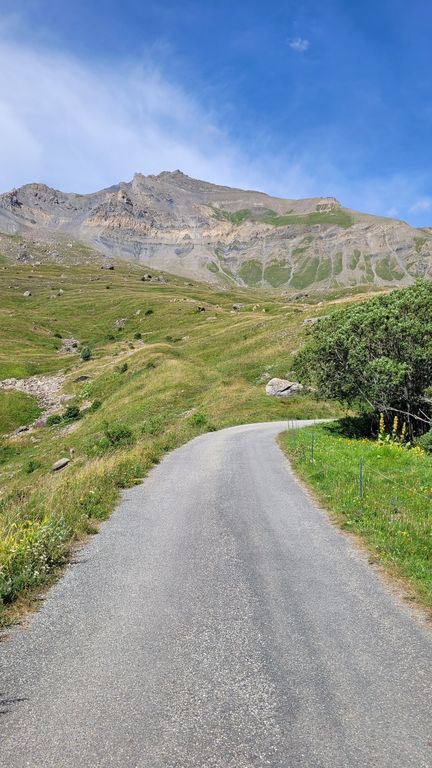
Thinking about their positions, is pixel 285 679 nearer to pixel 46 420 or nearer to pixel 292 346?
pixel 46 420

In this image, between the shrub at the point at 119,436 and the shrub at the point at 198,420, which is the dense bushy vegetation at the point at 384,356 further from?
the shrub at the point at 119,436

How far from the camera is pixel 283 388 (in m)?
54.0

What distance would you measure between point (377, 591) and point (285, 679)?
3809 millimetres

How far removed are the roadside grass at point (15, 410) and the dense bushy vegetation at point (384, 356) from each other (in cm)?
4052

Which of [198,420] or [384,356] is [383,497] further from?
[198,420]

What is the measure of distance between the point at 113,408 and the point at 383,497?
141 ft

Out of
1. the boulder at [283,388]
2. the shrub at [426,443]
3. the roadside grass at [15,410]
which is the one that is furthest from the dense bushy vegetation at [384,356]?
the roadside grass at [15,410]

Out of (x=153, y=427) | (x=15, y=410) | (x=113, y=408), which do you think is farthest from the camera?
(x=15, y=410)

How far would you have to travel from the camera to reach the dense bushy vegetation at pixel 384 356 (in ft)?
103

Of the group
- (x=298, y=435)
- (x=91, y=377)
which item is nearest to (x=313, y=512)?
(x=298, y=435)

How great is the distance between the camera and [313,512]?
1551 cm

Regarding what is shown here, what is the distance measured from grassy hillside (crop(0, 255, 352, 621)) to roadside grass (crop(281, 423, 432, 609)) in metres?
7.73

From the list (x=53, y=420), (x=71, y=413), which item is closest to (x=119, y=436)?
(x=71, y=413)

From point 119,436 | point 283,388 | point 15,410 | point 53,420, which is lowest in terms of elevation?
point 15,410
